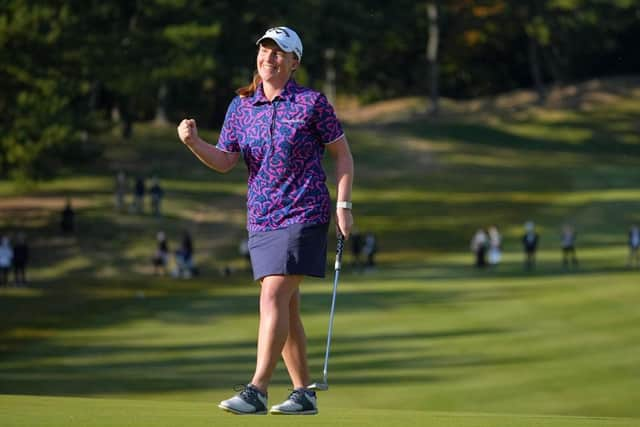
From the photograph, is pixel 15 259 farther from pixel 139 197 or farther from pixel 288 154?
pixel 288 154

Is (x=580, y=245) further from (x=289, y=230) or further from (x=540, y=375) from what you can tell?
(x=289, y=230)

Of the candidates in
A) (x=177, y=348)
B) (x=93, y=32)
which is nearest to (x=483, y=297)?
(x=177, y=348)

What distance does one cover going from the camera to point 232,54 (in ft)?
242

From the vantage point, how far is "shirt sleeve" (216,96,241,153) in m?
8.97

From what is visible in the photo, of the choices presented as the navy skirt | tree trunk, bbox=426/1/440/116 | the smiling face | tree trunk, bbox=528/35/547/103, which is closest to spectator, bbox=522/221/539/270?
the navy skirt

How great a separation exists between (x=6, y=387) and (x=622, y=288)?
20.4 metres

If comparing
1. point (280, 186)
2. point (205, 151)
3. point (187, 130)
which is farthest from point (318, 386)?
point (187, 130)

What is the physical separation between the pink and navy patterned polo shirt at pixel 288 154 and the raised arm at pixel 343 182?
0.11 metres

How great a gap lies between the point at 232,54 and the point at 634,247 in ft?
96.8

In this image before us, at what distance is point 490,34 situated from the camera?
311ft

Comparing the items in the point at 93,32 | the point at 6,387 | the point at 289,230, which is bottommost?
the point at 6,387

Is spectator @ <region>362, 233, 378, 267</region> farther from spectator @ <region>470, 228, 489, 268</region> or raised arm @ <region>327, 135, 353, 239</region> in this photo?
raised arm @ <region>327, 135, 353, 239</region>

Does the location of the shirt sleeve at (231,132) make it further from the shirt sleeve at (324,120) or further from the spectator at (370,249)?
the spectator at (370,249)

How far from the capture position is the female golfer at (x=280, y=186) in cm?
873
